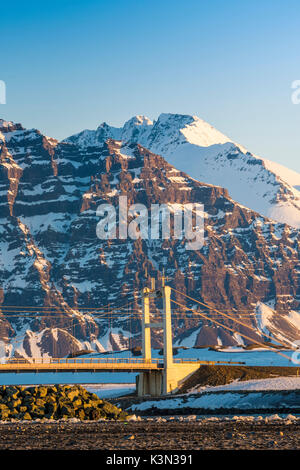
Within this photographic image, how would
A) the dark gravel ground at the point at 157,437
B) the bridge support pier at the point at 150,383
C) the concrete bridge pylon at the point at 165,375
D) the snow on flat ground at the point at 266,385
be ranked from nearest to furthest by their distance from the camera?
the dark gravel ground at the point at 157,437 < the snow on flat ground at the point at 266,385 < the concrete bridge pylon at the point at 165,375 < the bridge support pier at the point at 150,383

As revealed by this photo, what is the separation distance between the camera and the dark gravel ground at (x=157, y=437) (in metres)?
30.6

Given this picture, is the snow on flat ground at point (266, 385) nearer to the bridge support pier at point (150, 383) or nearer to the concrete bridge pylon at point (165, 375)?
the concrete bridge pylon at point (165, 375)

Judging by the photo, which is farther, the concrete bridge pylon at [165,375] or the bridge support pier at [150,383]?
the bridge support pier at [150,383]

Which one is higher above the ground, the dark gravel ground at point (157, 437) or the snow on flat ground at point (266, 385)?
the snow on flat ground at point (266, 385)

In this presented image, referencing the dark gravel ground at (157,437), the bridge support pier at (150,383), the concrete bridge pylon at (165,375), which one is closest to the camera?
the dark gravel ground at (157,437)

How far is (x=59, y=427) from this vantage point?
44.9 metres

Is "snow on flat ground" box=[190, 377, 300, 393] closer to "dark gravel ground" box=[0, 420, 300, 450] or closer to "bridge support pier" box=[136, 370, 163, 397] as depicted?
"bridge support pier" box=[136, 370, 163, 397]

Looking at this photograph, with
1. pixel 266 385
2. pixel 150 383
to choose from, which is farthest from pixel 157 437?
pixel 150 383

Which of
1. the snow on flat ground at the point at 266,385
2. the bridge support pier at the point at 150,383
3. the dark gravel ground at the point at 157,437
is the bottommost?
the dark gravel ground at the point at 157,437

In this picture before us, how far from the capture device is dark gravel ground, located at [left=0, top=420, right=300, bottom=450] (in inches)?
1204

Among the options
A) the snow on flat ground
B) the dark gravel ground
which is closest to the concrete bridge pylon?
the snow on flat ground

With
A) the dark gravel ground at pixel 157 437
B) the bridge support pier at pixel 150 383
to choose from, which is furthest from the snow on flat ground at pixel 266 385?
the dark gravel ground at pixel 157 437

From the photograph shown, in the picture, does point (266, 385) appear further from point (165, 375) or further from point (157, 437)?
point (157, 437)
